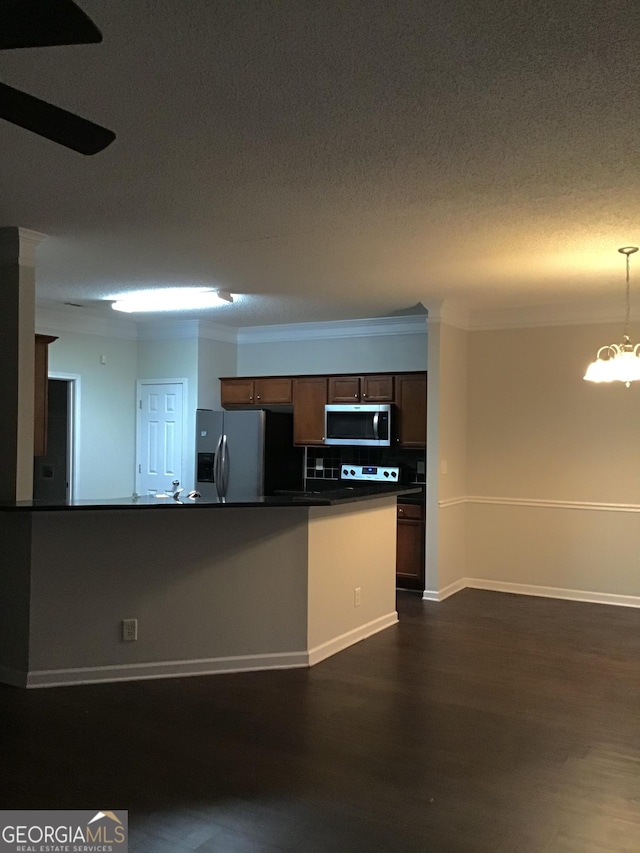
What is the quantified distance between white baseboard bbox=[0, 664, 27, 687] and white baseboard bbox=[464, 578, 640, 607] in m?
4.07

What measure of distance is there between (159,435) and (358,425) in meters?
2.18

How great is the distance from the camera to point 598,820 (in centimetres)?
267

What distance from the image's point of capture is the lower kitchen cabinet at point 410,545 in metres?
6.48

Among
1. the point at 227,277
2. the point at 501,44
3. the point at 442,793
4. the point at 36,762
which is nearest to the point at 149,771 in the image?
the point at 36,762

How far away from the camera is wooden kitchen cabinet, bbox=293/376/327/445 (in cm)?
719

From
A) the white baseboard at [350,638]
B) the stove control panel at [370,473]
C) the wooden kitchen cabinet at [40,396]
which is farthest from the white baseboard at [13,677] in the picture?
the stove control panel at [370,473]

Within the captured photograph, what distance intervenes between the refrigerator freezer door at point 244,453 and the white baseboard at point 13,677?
130 inches

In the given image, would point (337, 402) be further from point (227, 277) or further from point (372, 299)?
point (227, 277)

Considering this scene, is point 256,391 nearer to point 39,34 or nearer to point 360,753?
point 360,753

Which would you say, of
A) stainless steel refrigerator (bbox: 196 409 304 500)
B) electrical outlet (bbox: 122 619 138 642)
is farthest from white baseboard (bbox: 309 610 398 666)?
stainless steel refrigerator (bbox: 196 409 304 500)

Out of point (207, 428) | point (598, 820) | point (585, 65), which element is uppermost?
Answer: point (585, 65)

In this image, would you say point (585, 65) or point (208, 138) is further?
point (208, 138)

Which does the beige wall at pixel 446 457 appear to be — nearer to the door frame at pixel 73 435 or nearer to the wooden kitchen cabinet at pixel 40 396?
the wooden kitchen cabinet at pixel 40 396

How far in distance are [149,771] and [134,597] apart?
131 cm
